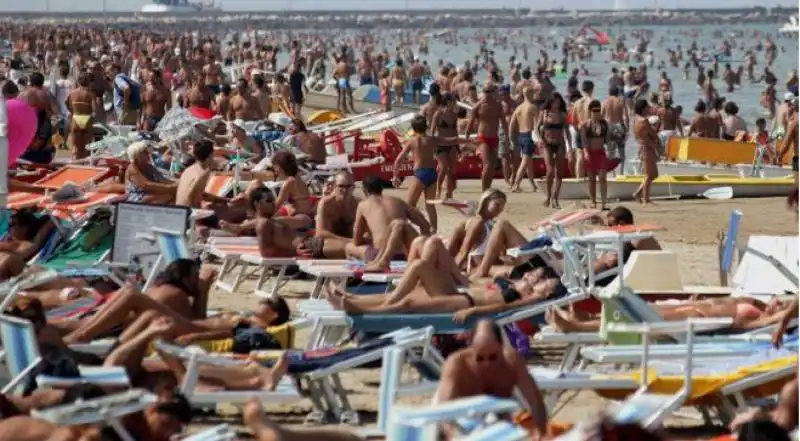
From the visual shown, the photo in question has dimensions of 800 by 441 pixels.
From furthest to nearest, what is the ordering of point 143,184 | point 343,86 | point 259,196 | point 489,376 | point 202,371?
point 343,86 → point 143,184 → point 259,196 → point 202,371 → point 489,376

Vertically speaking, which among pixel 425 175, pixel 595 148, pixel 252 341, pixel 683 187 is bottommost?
pixel 683 187

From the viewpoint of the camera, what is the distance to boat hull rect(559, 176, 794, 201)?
50.9ft

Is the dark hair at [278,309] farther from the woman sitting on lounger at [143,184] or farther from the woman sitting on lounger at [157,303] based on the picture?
the woman sitting on lounger at [143,184]

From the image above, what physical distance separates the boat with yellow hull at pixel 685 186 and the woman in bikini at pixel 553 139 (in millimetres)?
784

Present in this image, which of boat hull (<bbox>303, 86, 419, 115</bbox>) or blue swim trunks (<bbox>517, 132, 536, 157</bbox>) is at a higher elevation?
blue swim trunks (<bbox>517, 132, 536, 157</bbox>)

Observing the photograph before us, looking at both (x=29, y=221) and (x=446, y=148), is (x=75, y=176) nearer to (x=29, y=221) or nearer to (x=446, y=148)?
(x=29, y=221)

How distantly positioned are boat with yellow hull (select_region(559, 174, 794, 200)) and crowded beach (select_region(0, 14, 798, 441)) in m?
0.02

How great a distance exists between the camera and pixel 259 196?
1017 cm

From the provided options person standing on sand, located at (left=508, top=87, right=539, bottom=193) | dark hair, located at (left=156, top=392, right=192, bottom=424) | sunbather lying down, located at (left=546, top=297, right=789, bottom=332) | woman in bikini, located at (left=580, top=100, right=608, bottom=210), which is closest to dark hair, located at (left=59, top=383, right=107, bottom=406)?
dark hair, located at (left=156, top=392, right=192, bottom=424)

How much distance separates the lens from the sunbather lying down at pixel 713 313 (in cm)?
752

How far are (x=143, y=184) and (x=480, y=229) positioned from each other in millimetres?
2607

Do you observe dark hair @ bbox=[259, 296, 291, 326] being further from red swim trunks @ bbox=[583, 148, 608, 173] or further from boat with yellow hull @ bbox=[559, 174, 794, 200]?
boat with yellow hull @ bbox=[559, 174, 794, 200]

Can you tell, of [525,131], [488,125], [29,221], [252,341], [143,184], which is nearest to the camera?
[252,341]

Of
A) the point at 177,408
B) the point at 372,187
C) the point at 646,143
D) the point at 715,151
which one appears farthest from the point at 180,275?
the point at 715,151
